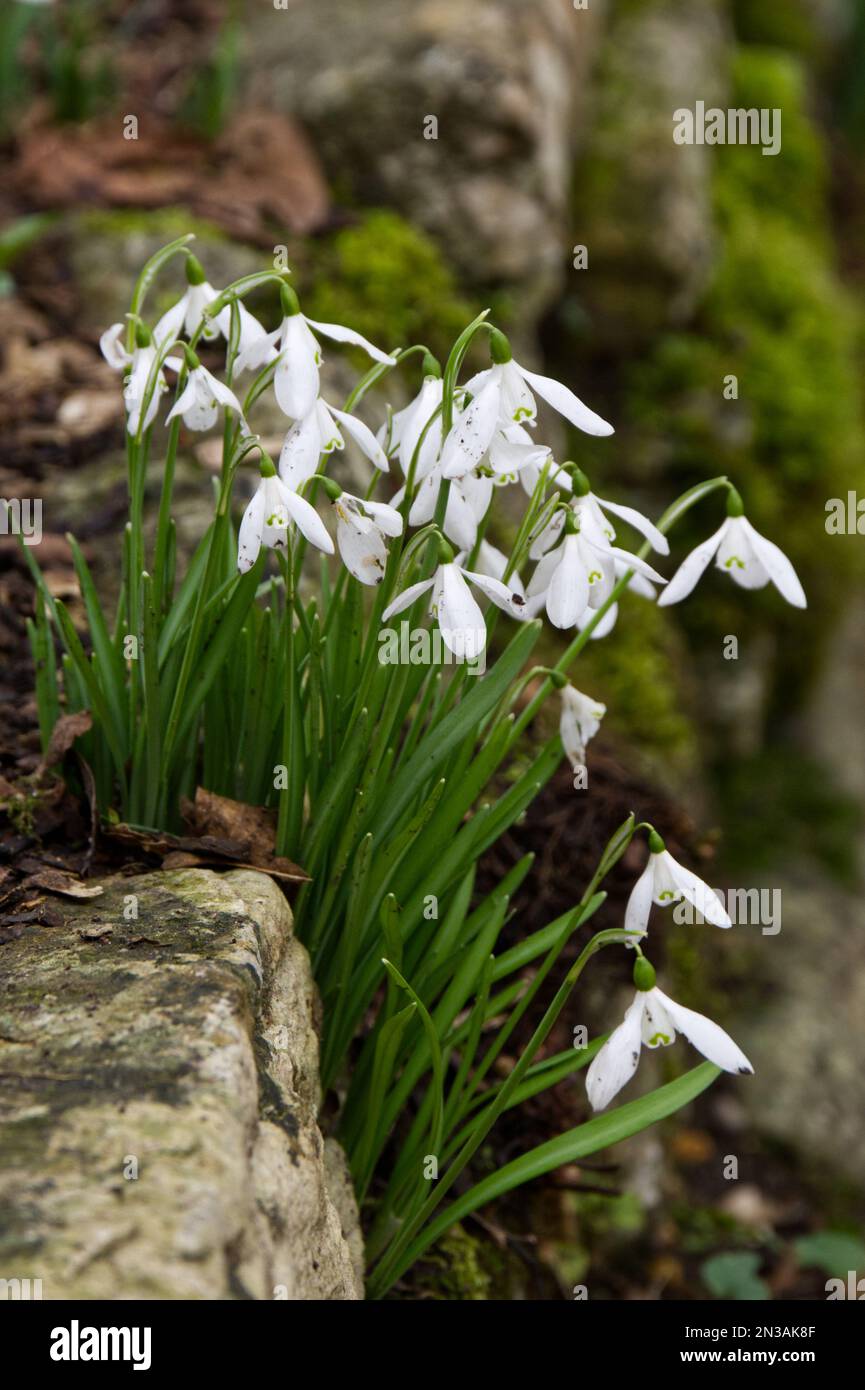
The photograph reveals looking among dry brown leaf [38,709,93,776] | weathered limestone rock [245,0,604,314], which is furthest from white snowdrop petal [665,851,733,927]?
weathered limestone rock [245,0,604,314]

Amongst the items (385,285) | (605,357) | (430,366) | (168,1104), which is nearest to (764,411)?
(605,357)

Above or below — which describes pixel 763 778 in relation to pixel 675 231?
below

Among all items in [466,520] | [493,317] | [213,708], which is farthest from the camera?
[493,317]

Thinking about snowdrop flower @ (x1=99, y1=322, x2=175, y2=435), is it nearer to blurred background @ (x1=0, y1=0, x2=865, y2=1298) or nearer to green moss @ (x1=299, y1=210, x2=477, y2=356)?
blurred background @ (x1=0, y1=0, x2=865, y2=1298)

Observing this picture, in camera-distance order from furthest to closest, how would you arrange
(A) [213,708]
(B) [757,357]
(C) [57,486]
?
(B) [757,357] → (C) [57,486] → (A) [213,708]

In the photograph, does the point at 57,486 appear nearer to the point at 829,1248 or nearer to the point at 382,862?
the point at 382,862

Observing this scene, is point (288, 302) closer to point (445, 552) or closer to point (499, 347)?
point (499, 347)

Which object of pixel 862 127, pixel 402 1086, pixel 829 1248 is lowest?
pixel 829 1248

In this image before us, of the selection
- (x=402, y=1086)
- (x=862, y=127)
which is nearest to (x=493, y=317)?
(x=402, y=1086)

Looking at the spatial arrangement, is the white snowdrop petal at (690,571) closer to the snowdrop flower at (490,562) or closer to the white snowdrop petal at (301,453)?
the snowdrop flower at (490,562)

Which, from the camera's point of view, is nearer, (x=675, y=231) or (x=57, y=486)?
(x=57, y=486)
